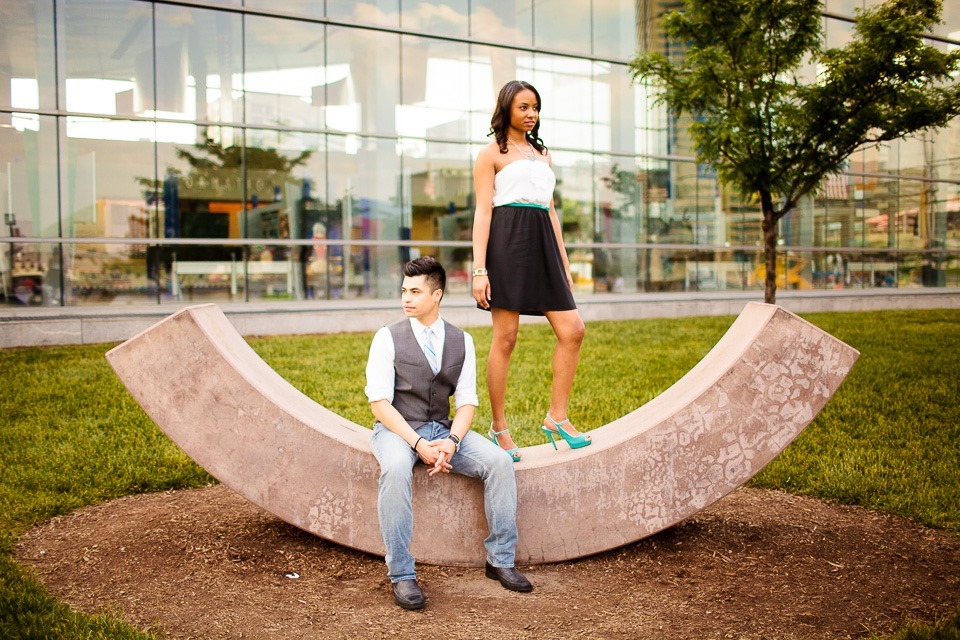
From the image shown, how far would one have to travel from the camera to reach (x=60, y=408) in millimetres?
7219

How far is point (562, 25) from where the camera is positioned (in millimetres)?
17922

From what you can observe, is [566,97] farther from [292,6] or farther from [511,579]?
[511,579]

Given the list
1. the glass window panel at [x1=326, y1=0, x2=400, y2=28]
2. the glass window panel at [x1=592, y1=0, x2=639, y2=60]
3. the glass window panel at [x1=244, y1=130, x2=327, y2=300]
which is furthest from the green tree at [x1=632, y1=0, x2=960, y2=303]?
the glass window panel at [x1=244, y1=130, x2=327, y2=300]

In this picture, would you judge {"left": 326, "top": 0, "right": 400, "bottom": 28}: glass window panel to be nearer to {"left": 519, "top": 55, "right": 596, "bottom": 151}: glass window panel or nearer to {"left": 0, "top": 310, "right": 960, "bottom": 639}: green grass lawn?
{"left": 519, "top": 55, "right": 596, "bottom": 151}: glass window panel

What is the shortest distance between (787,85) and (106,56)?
1116 cm

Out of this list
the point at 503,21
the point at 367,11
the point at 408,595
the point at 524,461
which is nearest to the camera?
the point at 408,595

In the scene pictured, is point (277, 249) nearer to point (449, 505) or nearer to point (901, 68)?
point (901, 68)

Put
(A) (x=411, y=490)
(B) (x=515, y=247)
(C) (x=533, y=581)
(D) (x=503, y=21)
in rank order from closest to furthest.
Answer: (A) (x=411, y=490)
(C) (x=533, y=581)
(B) (x=515, y=247)
(D) (x=503, y=21)

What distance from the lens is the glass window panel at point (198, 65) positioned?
14523mm

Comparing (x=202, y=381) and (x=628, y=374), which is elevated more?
(x=202, y=381)

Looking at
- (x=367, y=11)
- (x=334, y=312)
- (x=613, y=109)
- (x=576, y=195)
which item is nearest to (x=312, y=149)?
(x=367, y=11)

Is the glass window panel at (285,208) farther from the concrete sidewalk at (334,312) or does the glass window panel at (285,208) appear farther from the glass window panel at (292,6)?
the glass window panel at (292,6)

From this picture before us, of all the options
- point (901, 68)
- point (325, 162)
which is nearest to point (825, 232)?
point (901, 68)

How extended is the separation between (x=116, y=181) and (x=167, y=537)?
11739 millimetres
